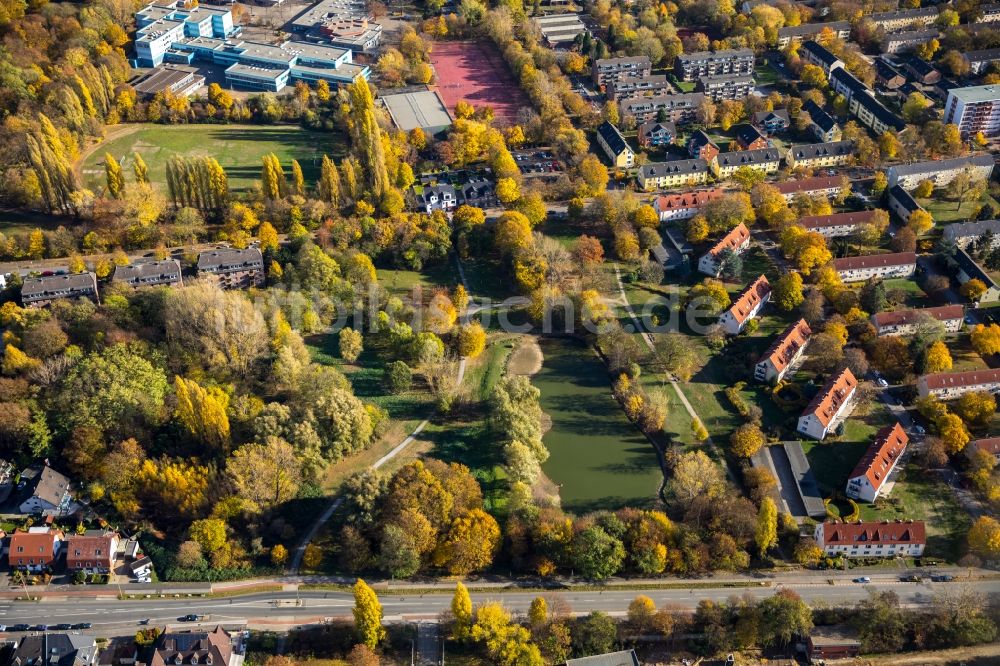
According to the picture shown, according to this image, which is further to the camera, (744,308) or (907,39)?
(907,39)

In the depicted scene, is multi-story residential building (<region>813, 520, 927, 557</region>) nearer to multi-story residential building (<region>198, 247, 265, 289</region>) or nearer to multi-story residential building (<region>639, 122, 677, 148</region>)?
multi-story residential building (<region>198, 247, 265, 289</region>)

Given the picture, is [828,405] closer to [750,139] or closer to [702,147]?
[702,147]

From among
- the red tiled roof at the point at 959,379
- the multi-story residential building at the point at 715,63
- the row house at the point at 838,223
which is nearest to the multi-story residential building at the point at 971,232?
the row house at the point at 838,223

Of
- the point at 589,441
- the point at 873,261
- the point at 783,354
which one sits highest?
the point at 873,261

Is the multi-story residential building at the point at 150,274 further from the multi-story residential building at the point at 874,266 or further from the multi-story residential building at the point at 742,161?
the multi-story residential building at the point at 874,266

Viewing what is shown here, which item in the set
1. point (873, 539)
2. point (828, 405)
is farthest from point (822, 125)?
point (873, 539)

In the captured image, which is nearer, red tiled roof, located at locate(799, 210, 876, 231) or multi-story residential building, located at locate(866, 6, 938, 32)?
red tiled roof, located at locate(799, 210, 876, 231)

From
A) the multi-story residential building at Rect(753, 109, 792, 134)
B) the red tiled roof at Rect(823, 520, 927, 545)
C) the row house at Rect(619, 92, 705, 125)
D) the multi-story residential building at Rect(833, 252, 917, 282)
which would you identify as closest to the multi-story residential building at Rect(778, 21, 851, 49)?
the multi-story residential building at Rect(753, 109, 792, 134)

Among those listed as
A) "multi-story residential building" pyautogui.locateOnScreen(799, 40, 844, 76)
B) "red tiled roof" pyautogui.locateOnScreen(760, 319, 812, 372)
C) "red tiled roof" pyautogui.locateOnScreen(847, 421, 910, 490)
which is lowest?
"red tiled roof" pyautogui.locateOnScreen(847, 421, 910, 490)
